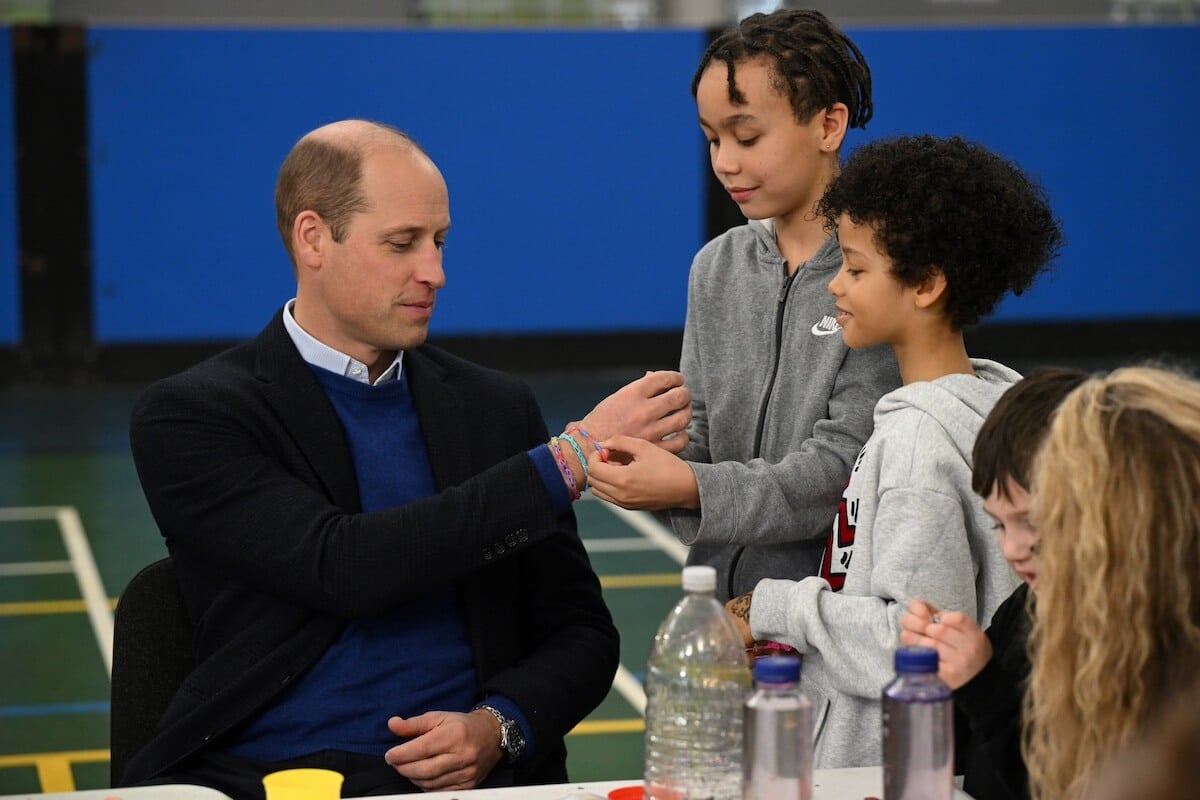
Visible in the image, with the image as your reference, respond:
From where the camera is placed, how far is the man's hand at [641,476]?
2.67 m

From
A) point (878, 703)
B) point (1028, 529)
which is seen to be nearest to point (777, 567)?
point (878, 703)

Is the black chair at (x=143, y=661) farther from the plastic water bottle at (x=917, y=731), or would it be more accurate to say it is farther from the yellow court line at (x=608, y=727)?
the yellow court line at (x=608, y=727)

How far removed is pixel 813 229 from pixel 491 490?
795mm

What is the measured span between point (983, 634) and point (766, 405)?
2.83 feet

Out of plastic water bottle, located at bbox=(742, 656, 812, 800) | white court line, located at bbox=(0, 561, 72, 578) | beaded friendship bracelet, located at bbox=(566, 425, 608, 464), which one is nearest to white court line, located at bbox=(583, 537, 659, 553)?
white court line, located at bbox=(0, 561, 72, 578)

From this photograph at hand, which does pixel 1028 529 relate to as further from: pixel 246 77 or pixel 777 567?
pixel 246 77

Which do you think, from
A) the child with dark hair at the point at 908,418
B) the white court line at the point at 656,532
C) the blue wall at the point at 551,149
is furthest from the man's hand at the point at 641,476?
the blue wall at the point at 551,149

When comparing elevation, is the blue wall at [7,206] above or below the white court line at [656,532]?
above

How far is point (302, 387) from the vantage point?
2844 millimetres

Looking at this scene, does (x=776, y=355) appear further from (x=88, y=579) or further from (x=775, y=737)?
(x=88, y=579)

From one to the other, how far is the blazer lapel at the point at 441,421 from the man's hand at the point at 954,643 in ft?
3.37

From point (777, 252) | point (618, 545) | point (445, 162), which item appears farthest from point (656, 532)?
point (777, 252)

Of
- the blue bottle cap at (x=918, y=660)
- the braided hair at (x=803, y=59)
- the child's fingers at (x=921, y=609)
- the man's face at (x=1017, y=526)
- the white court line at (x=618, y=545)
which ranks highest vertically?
the braided hair at (x=803, y=59)

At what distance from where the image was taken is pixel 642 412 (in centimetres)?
275
